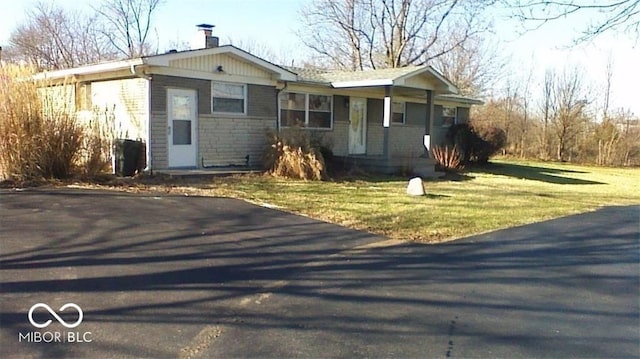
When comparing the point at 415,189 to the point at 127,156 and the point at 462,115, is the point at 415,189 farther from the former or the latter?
the point at 462,115

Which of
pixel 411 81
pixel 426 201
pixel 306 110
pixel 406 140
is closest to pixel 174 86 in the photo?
pixel 306 110

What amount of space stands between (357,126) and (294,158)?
6103mm

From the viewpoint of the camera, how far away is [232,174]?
1312cm

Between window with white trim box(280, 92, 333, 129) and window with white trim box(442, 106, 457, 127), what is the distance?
25.4 ft

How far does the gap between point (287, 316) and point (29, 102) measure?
8.94 meters

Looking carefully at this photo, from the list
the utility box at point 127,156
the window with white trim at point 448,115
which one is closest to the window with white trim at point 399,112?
the window with white trim at point 448,115

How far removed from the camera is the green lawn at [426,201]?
25.7ft

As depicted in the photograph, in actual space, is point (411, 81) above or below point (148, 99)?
above

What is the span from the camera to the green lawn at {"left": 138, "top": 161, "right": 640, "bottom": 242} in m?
7.85

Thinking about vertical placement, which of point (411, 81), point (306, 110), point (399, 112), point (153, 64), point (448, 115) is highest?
point (411, 81)

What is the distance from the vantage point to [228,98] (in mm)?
13938

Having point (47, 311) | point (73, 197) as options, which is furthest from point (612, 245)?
point (73, 197)

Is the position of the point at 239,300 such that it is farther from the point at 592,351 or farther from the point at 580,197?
the point at 580,197

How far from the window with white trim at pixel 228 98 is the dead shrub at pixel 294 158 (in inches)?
53.2
